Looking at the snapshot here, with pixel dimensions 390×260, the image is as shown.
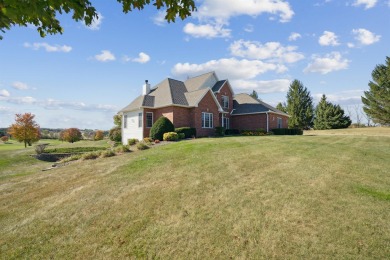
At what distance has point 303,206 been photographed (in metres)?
6.73

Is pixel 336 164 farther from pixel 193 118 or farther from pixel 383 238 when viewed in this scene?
pixel 193 118

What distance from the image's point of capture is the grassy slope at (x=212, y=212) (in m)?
5.38

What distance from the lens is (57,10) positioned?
159 inches

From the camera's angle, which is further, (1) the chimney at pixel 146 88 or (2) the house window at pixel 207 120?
(1) the chimney at pixel 146 88

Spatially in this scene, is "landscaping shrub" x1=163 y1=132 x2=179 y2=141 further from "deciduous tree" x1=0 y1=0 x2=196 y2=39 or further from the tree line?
the tree line

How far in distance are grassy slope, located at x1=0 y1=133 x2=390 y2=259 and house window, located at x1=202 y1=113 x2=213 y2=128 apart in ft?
57.2

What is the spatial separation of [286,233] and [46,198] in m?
9.12

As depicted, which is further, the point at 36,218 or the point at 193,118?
the point at 193,118

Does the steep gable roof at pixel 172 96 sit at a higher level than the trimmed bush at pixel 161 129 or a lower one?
higher

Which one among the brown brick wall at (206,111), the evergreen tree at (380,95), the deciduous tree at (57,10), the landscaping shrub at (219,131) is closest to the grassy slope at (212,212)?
the deciduous tree at (57,10)

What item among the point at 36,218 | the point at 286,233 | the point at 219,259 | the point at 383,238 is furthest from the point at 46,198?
the point at 383,238

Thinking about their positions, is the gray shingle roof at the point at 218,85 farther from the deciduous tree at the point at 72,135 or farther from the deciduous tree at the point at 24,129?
the deciduous tree at the point at 72,135

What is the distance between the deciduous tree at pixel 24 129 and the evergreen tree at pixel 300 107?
5113cm

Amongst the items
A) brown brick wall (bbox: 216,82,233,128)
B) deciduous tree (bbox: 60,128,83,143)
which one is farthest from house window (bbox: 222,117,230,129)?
deciduous tree (bbox: 60,128,83,143)
